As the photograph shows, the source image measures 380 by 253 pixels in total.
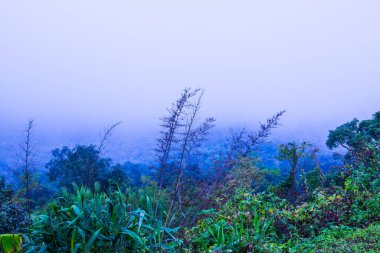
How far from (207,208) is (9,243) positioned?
419 centimetres

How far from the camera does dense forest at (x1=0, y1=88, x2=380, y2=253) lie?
3.31 m

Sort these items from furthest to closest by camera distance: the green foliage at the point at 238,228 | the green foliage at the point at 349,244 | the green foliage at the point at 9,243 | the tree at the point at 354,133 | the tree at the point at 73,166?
the tree at the point at 73,166
the tree at the point at 354,133
the green foliage at the point at 238,228
the green foliage at the point at 349,244
the green foliage at the point at 9,243

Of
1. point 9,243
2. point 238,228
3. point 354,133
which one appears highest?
point 354,133

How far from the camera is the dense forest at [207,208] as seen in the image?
10.8 feet

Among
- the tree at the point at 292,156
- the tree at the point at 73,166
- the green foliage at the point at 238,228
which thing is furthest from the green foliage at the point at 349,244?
the tree at the point at 73,166

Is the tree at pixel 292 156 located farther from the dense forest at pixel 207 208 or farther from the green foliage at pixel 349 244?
the green foliage at pixel 349 244

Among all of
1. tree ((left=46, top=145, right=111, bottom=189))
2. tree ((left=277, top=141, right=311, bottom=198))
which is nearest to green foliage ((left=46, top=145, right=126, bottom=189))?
tree ((left=46, top=145, right=111, bottom=189))

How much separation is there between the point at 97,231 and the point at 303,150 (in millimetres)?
6110

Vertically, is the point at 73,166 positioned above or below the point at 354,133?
below

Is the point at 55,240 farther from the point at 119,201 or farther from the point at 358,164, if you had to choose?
the point at 358,164

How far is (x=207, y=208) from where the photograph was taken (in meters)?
6.79

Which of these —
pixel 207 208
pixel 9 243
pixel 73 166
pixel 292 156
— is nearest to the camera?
pixel 9 243

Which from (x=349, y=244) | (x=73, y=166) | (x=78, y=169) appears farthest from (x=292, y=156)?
(x=73, y=166)

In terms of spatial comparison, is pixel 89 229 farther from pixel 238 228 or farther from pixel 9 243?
pixel 238 228
